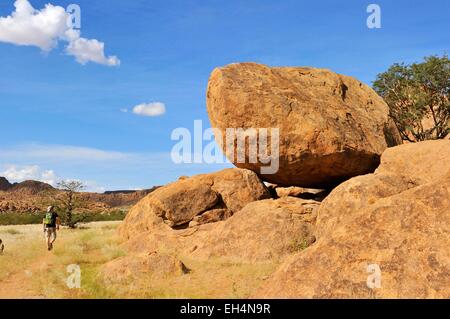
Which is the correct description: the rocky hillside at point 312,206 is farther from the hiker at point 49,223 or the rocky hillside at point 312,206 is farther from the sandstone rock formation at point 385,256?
the hiker at point 49,223

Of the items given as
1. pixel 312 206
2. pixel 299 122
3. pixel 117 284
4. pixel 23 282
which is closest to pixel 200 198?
pixel 312 206

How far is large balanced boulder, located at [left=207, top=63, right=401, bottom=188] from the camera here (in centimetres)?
1928

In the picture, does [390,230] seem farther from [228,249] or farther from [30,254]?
[30,254]

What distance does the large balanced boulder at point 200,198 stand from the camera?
20.0m

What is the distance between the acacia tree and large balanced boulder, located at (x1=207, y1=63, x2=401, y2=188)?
12.5m

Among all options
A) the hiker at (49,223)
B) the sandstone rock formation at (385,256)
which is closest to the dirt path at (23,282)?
the hiker at (49,223)

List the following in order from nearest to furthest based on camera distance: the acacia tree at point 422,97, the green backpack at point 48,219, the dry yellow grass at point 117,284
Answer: the dry yellow grass at point 117,284 < the green backpack at point 48,219 < the acacia tree at point 422,97

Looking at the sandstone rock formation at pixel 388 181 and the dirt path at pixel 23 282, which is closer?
the dirt path at pixel 23 282

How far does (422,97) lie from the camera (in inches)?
1299

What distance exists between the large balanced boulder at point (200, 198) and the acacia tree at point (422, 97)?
16.4m

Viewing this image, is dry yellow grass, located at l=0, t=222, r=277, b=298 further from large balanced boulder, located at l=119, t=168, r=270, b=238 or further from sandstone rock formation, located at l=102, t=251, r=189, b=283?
large balanced boulder, located at l=119, t=168, r=270, b=238

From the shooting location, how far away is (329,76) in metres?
23.2

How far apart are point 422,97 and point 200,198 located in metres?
20.8

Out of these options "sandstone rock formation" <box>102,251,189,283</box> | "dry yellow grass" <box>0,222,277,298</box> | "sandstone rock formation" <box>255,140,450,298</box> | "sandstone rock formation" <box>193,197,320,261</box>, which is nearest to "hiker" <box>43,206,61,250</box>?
"dry yellow grass" <box>0,222,277,298</box>
